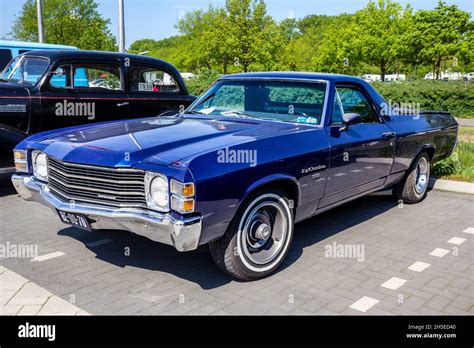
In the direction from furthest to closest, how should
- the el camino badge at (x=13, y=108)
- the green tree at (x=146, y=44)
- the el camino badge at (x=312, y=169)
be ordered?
the green tree at (x=146, y=44) → the el camino badge at (x=13, y=108) → the el camino badge at (x=312, y=169)

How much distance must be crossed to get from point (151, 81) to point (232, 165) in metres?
5.57

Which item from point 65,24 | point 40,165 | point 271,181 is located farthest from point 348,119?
point 65,24

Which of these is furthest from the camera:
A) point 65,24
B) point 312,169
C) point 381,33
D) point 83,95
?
point 381,33

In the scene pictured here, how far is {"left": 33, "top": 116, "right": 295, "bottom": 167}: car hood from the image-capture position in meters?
3.58

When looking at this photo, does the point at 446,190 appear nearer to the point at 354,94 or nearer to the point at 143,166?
the point at 354,94

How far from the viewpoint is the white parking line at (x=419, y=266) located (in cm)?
438

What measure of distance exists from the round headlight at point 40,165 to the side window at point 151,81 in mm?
3936

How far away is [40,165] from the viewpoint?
14.4 ft

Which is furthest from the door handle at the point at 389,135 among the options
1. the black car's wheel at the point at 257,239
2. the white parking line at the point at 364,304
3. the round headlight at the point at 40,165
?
the round headlight at the point at 40,165

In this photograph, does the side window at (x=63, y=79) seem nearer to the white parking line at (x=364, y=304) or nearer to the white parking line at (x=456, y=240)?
the white parking line at (x=364, y=304)

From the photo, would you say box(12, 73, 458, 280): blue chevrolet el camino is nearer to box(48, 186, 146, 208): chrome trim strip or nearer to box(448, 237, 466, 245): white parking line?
box(48, 186, 146, 208): chrome trim strip

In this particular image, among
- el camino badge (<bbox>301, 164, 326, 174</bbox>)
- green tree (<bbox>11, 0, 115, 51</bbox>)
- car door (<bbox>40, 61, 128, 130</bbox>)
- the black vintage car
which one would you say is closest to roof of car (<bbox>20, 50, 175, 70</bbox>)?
the black vintage car

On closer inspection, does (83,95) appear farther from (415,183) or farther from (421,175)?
(421,175)
